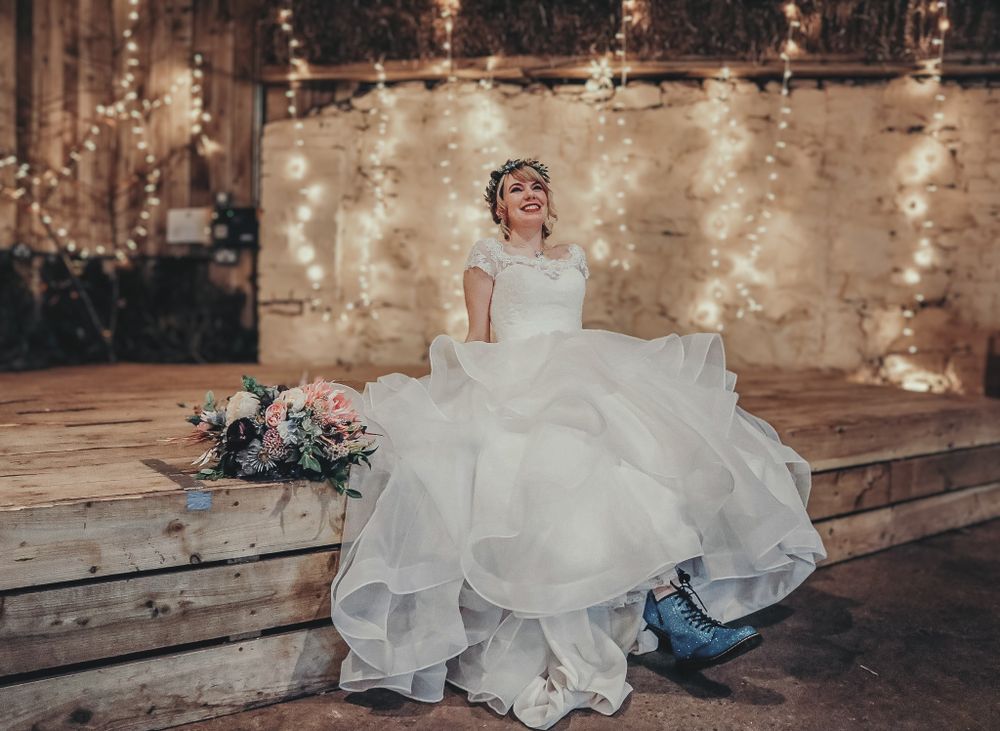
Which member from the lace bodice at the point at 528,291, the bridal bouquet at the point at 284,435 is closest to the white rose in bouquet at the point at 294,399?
the bridal bouquet at the point at 284,435

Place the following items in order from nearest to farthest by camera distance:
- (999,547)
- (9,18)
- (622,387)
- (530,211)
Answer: (622,387)
(530,211)
(999,547)
(9,18)

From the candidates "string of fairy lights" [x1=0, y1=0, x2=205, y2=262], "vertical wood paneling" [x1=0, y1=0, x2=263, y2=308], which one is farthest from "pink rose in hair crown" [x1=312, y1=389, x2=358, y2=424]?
"string of fairy lights" [x1=0, y1=0, x2=205, y2=262]

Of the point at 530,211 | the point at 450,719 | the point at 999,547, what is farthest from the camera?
the point at 999,547

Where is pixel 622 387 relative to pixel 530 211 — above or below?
below

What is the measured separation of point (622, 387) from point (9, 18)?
4.65 metres

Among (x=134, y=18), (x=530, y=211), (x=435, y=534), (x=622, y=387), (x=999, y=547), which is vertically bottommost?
(x=999, y=547)

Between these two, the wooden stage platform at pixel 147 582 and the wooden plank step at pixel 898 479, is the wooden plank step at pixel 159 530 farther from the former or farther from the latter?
the wooden plank step at pixel 898 479

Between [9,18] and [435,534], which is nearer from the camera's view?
[435,534]

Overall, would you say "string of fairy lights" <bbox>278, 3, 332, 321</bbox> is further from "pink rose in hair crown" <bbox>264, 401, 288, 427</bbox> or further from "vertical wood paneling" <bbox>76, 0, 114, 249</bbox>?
"pink rose in hair crown" <bbox>264, 401, 288, 427</bbox>

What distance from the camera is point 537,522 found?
204cm

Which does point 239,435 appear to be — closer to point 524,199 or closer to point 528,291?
point 528,291

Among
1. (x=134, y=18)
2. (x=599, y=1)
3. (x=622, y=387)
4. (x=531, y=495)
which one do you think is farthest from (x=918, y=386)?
(x=134, y=18)

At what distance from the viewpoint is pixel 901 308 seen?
5.07 m

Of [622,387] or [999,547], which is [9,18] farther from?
[999,547]
